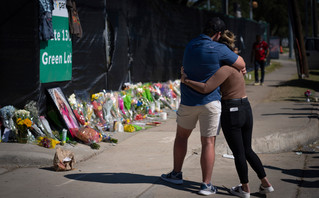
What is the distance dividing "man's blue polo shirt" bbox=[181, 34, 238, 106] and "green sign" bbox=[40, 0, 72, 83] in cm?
339

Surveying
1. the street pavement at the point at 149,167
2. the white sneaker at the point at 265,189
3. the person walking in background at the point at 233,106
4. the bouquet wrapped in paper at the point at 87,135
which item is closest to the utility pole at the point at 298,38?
the street pavement at the point at 149,167

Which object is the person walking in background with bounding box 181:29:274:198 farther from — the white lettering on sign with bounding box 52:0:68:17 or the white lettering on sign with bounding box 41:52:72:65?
the white lettering on sign with bounding box 52:0:68:17

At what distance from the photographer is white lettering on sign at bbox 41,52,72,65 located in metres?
8.05

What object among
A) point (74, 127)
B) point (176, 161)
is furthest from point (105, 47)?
point (176, 161)

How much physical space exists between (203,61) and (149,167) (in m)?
2.00

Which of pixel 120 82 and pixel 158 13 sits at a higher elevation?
pixel 158 13

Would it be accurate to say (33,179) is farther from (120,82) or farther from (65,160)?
(120,82)

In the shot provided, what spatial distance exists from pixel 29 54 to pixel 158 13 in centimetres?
580

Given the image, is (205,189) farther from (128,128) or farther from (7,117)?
(128,128)

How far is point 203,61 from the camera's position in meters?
5.16

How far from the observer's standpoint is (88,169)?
650 cm

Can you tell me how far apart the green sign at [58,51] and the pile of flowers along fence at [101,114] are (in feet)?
1.60

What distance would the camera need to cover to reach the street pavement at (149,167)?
5.61m

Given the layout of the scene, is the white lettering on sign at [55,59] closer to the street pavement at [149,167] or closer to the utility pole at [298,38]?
the street pavement at [149,167]
